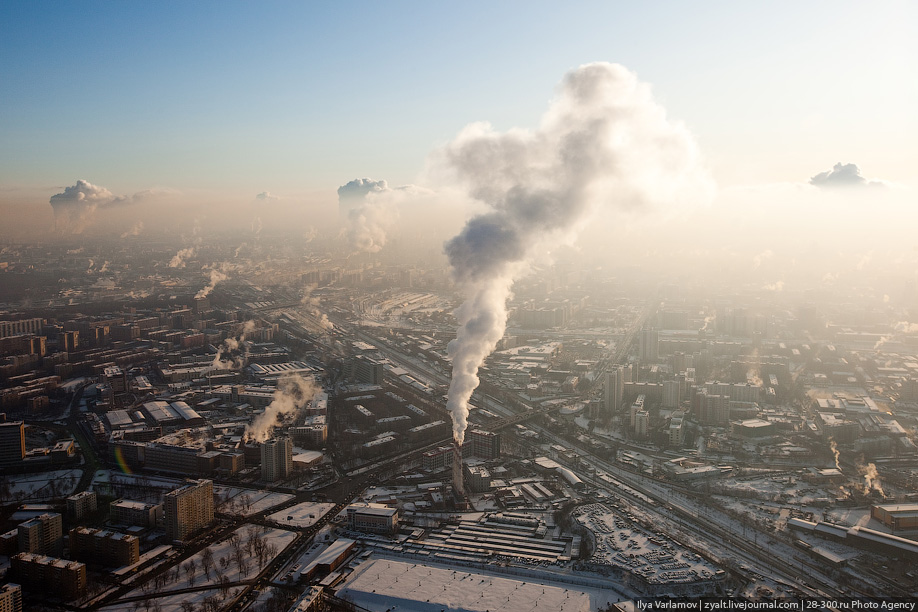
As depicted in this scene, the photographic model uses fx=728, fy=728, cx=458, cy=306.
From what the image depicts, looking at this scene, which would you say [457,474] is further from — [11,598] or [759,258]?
[759,258]

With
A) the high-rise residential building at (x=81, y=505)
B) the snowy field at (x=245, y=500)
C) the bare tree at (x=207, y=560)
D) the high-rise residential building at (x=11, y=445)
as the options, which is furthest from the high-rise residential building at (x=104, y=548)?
the high-rise residential building at (x=11, y=445)

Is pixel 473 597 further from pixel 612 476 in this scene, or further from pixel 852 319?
pixel 852 319

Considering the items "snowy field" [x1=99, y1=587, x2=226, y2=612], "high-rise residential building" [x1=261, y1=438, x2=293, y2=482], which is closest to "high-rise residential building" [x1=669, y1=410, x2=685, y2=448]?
"high-rise residential building" [x1=261, y1=438, x2=293, y2=482]

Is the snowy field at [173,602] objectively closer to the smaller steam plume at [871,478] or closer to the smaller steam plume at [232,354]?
the smaller steam plume at [871,478]

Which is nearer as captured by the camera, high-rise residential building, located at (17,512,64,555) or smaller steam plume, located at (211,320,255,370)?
high-rise residential building, located at (17,512,64,555)

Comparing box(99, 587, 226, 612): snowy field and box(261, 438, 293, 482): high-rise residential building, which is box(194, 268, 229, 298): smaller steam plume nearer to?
box(261, 438, 293, 482): high-rise residential building

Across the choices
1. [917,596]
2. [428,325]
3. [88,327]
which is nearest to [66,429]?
[88,327]
